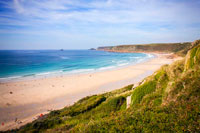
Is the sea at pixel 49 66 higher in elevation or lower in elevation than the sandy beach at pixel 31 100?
higher

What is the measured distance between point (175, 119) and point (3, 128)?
52.8ft

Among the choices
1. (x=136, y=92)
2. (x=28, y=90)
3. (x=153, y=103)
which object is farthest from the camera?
(x=28, y=90)

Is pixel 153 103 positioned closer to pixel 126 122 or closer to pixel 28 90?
pixel 126 122

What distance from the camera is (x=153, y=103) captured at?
654 cm

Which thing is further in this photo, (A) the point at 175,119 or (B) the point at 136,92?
(B) the point at 136,92

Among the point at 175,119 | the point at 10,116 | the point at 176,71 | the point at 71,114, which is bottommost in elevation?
the point at 10,116

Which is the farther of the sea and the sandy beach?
the sea

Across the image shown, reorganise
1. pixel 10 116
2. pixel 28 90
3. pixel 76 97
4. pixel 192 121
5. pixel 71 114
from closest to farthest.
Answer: pixel 192 121
pixel 71 114
pixel 10 116
pixel 76 97
pixel 28 90

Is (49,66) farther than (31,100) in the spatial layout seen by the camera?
Yes

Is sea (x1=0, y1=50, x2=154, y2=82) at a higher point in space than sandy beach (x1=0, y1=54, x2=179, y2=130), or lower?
higher

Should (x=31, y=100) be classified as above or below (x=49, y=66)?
below

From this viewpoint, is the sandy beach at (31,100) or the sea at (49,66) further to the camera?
the sea at (49,66)

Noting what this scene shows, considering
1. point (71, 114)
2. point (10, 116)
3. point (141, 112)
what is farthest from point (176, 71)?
point (10, 116)

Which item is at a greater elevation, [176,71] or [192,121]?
[176,71]
